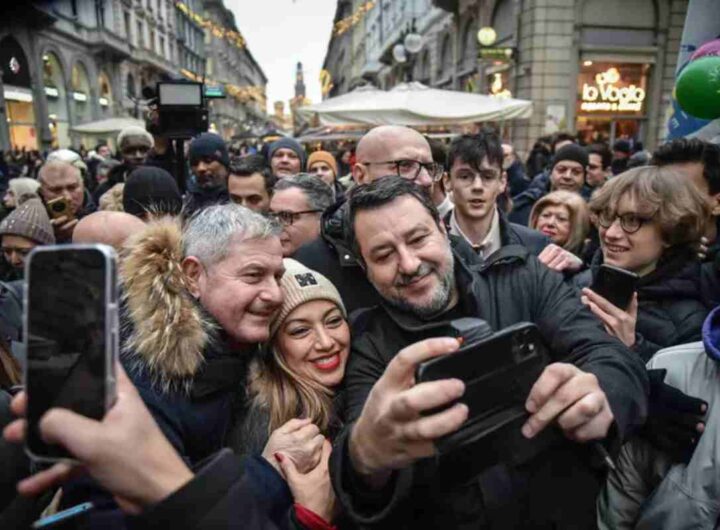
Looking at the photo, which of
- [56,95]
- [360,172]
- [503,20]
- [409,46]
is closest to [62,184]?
[360,172]

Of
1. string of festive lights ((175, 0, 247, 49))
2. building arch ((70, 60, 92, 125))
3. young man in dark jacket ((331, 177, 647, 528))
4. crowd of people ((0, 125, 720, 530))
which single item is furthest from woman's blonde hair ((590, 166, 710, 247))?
building arch ((70, 60, 92, 125))

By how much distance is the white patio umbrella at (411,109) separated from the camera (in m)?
7.43

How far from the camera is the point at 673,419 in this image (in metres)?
1.49

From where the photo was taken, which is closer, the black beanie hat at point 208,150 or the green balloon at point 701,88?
the green balloon at point 701,88

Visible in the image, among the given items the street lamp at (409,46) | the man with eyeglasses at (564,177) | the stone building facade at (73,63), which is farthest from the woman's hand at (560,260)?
the stone building facade at (73,63)

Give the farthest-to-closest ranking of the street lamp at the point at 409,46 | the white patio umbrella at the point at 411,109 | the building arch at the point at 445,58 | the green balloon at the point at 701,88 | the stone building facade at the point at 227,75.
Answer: the stone building facade at the point at 227,75, the building arch at the point at 445,58, the street lamp at the point at 409,46, the white patio umbrella at the point at 411,109, the green balloon at the point at 701,88

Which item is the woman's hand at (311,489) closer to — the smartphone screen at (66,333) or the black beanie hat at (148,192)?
the smartphone screen at (66,333)

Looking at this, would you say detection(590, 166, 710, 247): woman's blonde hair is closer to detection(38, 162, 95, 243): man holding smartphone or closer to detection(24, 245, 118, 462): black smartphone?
detection(24, 245, 118, 462): black smartphone

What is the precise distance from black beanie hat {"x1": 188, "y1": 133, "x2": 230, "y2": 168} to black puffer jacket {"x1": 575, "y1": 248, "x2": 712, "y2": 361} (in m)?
4.15

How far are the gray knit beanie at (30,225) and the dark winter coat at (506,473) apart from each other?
102 inches

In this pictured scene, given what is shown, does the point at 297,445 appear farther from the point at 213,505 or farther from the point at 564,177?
the point at 564,177

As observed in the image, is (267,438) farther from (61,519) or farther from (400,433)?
(400,433)

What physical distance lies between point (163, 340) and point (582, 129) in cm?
1527

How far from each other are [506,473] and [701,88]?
113 inches
